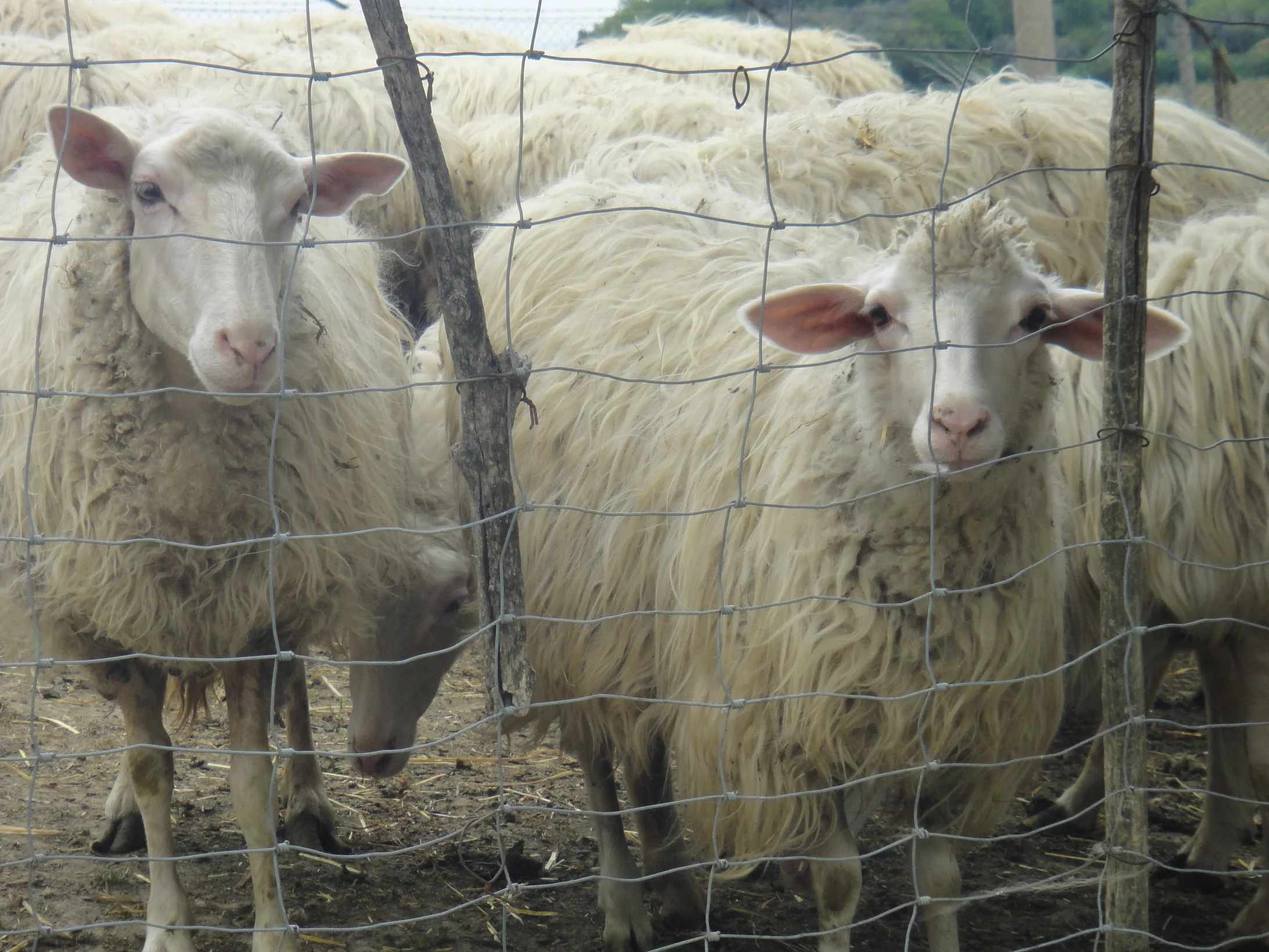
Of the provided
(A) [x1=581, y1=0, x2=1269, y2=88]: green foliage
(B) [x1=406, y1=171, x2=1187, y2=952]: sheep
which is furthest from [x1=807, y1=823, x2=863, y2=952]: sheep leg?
(A) [x1=581, y1=0, x2=1269, y2=88]: green foliage

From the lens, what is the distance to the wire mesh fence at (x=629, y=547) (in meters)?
2.54

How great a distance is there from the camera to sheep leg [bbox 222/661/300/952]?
9.64 ft

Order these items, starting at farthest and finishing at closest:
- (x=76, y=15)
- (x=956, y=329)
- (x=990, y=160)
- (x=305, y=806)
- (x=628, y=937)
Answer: (x=76, y=15), (x=990, y=160), (x=305, y=806), (x=628, y=937), (x=956, y=329)

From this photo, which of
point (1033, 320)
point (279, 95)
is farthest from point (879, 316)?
point (279, 95)

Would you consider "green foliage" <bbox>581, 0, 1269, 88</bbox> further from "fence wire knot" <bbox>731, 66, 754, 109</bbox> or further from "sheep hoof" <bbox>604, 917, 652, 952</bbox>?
"sheep hoof" <bbox>604, 917, 652, 952</bbox>

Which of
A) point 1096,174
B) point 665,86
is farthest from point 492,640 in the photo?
point 665,86

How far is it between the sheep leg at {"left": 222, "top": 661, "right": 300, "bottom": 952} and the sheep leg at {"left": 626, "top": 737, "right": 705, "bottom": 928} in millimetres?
945

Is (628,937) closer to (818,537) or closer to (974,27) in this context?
(818,537)

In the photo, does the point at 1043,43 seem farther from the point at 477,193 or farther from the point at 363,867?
the point at 363,867

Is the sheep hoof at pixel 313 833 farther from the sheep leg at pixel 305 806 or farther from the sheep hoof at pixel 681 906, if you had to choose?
the sheep hoof at pixel 681 906

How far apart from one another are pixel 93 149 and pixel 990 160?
3.04m

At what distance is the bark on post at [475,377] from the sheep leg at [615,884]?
77 centimetres

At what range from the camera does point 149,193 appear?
8.46 ft

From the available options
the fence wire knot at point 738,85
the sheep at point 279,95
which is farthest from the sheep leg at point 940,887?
the sheep at point 279,95
